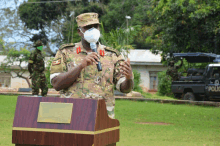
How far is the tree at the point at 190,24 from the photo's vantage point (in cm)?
2217

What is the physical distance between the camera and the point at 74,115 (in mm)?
2996

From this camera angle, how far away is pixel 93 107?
2.97m

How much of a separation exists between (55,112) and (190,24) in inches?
833

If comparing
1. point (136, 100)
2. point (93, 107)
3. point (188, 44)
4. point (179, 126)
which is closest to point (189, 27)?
point (188, 44)

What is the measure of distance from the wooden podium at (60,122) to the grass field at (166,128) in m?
4.54

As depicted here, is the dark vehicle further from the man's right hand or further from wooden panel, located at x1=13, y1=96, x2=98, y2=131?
wooden panel, located at x1=13, y1=96, x2=98, y2=131

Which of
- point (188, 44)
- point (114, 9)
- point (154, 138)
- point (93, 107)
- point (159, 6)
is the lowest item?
point (154, 138)

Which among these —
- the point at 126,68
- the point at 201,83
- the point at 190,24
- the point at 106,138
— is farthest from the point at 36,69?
the point at 190,24

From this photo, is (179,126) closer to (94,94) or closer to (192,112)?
(192,112)

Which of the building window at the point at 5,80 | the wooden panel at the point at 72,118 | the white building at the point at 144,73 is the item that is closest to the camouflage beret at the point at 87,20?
the wooden panel at the point at 72,118

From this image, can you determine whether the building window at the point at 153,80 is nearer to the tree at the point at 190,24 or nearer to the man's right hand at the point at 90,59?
the tree at the point at 190,24

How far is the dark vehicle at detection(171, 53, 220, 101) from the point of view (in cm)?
1869

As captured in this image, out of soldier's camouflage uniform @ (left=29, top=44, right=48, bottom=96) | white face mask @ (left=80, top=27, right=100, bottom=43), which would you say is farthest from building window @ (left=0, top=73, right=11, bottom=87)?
white face mask @ (left=80, top=27, right=100, bottom=43)

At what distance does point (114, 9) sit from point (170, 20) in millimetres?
18065
